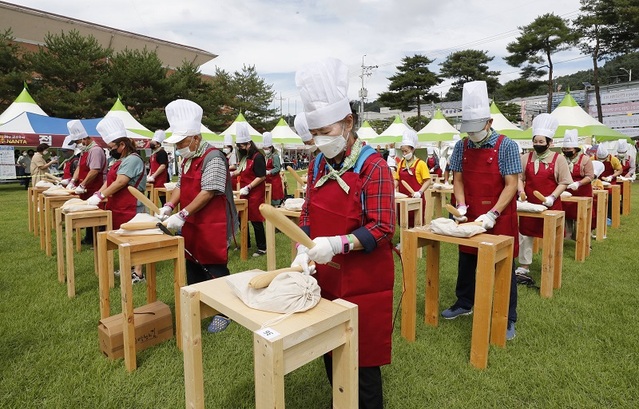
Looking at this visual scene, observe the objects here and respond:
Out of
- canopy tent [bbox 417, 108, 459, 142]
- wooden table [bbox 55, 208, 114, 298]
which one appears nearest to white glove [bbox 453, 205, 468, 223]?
wooden table [bbox 55, 208, 114, 298]

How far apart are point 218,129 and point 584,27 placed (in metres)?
29.5

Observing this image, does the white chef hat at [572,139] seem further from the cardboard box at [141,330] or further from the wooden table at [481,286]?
the cardboard box at [141,330]

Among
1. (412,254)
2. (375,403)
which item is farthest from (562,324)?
(375,403)

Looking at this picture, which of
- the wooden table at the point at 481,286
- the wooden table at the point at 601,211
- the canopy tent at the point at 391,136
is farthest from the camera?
the canopy tent at the point at 391,136

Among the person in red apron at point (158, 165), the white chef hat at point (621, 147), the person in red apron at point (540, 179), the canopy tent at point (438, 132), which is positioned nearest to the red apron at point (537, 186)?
the person in red apron at point (540, 179)

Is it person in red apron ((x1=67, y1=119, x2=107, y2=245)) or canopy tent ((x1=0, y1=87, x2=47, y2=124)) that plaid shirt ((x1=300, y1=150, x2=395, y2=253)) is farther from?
canopy tent ((x1=0, y1=87, x2=47, y2=124))

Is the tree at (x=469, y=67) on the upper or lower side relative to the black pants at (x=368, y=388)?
upper

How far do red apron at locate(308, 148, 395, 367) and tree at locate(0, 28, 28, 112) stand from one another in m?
29.9

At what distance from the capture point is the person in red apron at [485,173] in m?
3.24

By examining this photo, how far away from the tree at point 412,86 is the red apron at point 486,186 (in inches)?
1534

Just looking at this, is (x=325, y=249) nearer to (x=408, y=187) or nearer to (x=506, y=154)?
(x=506, y=154)

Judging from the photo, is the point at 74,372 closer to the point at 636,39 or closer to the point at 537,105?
the point at 636,39

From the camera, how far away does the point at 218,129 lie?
35.1 metres

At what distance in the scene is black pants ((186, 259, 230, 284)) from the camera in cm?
365
